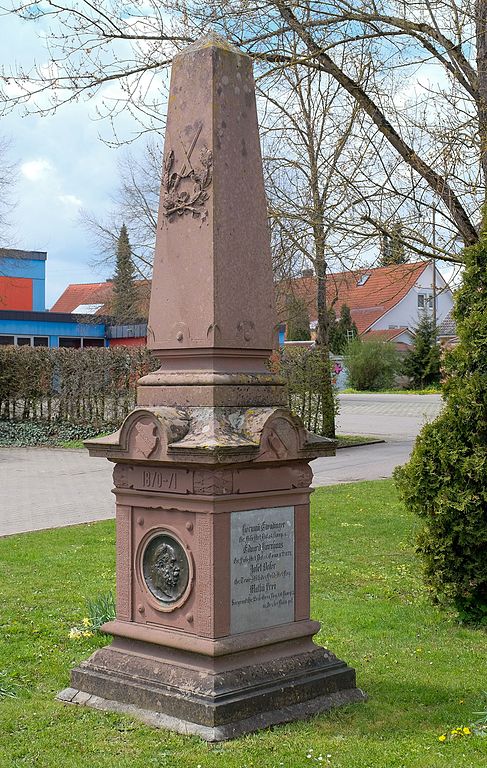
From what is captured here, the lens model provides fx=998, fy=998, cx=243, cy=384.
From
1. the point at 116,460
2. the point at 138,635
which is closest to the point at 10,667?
the point at 138,635

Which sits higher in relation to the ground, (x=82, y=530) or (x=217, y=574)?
(x=217, y=574)

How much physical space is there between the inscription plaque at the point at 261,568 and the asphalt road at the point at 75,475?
2.78 metres

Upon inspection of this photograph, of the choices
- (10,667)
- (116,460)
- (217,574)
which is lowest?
(10,667)

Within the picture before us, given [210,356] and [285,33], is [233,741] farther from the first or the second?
[285,33]

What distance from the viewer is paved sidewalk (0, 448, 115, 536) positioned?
12.4 metres

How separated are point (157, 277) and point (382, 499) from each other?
27.5 ft

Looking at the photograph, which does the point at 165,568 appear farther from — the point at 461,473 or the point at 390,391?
the point at 390,391

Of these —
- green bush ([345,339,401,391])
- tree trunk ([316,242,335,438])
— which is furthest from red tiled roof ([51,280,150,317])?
tree trunk ([316,242,335,438])

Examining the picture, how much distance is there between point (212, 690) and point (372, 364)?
4415 cm

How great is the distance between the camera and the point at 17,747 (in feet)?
15.6

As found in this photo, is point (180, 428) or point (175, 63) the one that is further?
point (175, 63)

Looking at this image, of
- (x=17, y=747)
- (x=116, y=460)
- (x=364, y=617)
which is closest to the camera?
(x=17, y=747)

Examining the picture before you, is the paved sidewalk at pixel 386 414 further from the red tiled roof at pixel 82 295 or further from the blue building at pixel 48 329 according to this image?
the red tiled roof at pixel 82 295

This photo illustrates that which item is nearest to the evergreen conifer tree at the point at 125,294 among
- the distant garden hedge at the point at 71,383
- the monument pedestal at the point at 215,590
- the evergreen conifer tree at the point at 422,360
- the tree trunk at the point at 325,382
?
the distant garden hedge at the point at 71,383
